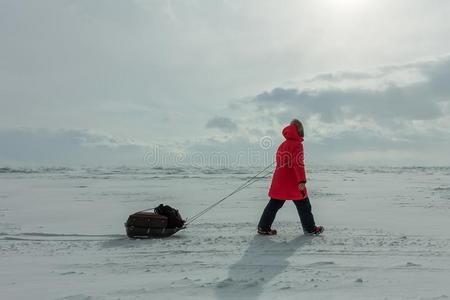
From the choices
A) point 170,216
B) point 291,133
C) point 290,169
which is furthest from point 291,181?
point 170,216

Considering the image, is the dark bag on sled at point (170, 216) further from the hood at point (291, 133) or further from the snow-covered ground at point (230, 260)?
the hood at point (291, 133)

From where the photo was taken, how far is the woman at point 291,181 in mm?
6688

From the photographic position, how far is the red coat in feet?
21.9

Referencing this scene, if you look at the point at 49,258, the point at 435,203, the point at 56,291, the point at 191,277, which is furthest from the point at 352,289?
the point at 435,203

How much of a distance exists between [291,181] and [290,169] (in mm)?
186

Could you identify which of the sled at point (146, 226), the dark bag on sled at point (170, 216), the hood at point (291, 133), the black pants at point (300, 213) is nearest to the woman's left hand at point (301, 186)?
the black pants at point (300, 213)

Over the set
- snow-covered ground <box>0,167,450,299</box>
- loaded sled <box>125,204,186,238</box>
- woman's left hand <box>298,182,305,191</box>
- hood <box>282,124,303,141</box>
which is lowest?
snow-covered ground <box>0,167,450,299</box>

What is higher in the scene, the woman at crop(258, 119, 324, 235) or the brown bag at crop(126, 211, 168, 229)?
the woman at crop(258, 119, 324, 235)

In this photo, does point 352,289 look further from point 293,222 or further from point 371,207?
point 371,207

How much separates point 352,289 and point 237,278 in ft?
3.60

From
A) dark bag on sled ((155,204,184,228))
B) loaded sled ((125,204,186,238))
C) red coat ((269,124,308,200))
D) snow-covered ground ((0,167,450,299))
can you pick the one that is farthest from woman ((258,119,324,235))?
loaded sled ((125,204,186,238))

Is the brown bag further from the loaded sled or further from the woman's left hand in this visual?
the woman's left hand

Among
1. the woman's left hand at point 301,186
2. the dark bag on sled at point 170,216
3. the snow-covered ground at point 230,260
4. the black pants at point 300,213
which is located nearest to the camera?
the snow-covered ground at point 230,260

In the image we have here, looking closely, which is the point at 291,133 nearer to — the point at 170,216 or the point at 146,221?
the point at 170,216
